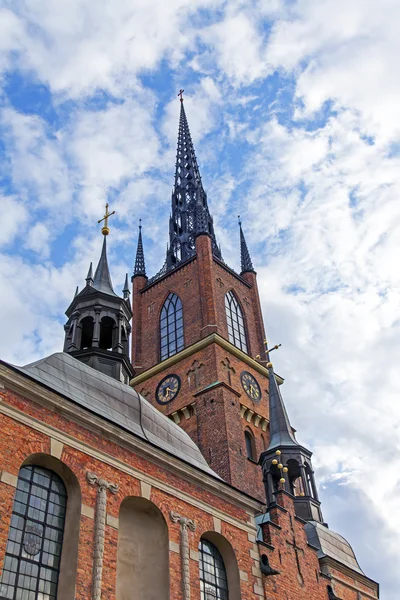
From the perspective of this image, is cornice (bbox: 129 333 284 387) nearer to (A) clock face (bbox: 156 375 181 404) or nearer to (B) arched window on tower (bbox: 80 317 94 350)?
(A) clock face (bbox: 156 375 181 404)

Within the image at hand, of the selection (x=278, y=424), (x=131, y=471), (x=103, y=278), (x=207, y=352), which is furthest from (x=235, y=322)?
(x=131, y=471)

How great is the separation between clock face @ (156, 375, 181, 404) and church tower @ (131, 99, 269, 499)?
59mm

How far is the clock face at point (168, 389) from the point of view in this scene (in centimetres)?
3584

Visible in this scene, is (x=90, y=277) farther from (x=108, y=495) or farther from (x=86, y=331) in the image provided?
(x=108, y=495)

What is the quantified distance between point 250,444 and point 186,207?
23263mm

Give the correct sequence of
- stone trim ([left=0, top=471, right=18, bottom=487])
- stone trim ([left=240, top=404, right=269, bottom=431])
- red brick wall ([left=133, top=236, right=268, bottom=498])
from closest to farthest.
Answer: stone trim ([left=0, top=471, right=18, bottom=487]) < red brick wall ([left=133, top=236, right=268, bottom=498]) < stone trim ([left=240, top=404, right=269, bottom=431])

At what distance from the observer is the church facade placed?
14875 mm

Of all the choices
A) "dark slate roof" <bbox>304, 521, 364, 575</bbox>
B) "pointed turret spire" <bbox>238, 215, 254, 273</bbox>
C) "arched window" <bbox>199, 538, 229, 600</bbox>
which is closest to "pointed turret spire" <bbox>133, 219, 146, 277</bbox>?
"pointed turret spire" <bbox>238, 215, 254, 273</bbox>

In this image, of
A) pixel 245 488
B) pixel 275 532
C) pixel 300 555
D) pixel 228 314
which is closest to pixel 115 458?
pixel 275 532

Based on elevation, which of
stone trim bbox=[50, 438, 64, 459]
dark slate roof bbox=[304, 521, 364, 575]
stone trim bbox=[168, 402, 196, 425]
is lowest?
stone trim bbox=[50, 438, 64, 459]

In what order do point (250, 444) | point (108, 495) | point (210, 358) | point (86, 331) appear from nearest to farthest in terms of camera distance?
point (108, 495), point (86, 331), point (250, 444), point (210, 358)

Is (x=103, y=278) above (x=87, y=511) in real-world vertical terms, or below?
above

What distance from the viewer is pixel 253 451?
112 ft

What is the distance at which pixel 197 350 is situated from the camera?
119 ft
